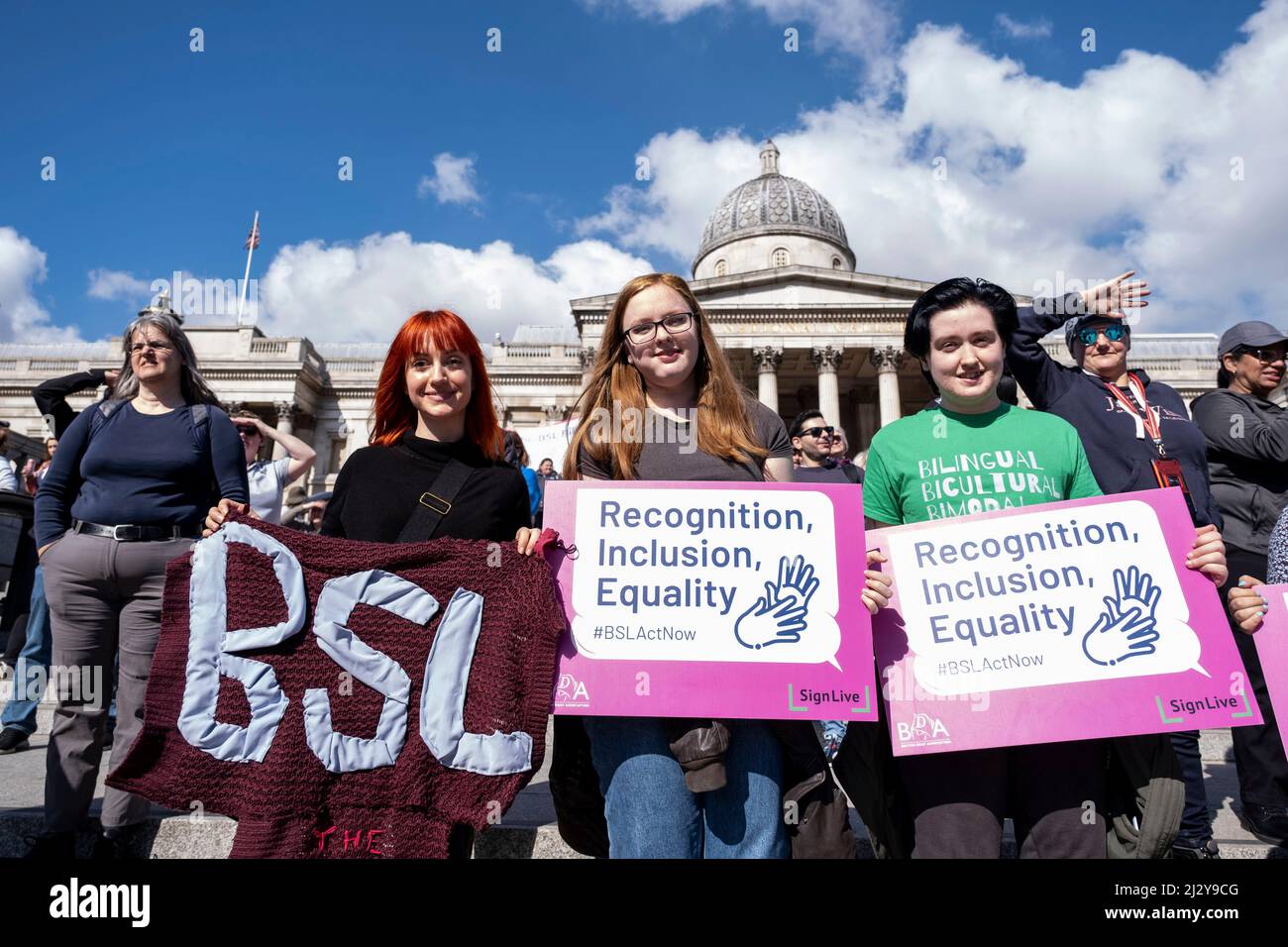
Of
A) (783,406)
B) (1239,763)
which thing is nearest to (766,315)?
(783,406)

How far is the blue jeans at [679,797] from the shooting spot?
2.07m

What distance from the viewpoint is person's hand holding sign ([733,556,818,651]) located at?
92.0 inches

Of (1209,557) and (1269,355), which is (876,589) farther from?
(1269,355)

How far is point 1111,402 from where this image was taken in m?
3.55

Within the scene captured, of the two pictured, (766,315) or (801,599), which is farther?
(766,315)

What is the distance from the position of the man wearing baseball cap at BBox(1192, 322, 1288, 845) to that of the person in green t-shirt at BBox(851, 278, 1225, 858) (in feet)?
6.34

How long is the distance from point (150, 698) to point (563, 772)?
1410 mm

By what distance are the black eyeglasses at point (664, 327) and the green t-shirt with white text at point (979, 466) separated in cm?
81

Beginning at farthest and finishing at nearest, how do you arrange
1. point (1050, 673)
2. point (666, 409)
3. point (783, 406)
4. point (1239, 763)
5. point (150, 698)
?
point (783, 406)
point (1239, 763)
point (666, 409)
point (150, 698)
point (1050, 673)

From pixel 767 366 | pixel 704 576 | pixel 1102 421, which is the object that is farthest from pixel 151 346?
pixel 767 366

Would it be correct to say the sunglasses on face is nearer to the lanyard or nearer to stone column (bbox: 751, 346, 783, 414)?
the lanyard

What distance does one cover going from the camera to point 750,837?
2109 mm
